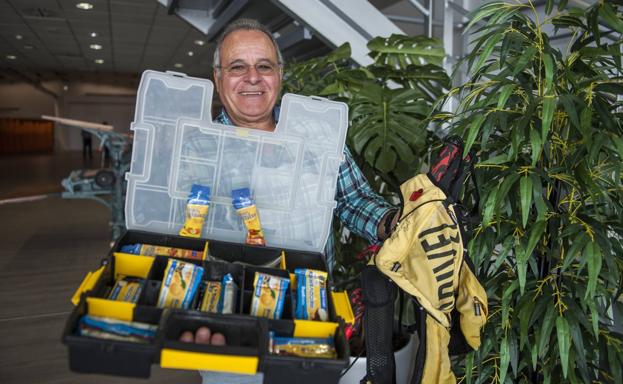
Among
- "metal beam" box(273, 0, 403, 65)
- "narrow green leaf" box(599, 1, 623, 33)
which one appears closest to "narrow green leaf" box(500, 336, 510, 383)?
"narrow green leaf" box(599, 1, 623, 33)

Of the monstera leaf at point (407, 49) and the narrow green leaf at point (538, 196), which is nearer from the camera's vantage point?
the narrow green leaf at point (538, 196)

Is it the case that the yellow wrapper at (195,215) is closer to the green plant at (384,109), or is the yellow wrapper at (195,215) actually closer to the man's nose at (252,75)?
the man's nose at (252,75)

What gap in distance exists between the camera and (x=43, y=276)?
4215 millimetres

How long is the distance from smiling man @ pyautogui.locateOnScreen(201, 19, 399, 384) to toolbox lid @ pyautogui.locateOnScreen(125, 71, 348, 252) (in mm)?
Result: 121

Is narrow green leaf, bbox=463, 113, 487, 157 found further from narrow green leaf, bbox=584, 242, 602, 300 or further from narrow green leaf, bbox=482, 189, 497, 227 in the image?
narrow green leaf, bbox=584, 242, 602, 300

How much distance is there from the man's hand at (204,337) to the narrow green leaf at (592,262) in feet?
2.83

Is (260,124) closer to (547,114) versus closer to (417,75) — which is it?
(547,114)

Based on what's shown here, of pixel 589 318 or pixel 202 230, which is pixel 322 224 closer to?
pixel 202 230

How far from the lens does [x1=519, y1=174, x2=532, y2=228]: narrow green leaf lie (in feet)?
3.94

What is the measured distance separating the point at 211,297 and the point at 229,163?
1.37 ft

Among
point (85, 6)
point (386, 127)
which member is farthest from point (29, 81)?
point (386, 127)

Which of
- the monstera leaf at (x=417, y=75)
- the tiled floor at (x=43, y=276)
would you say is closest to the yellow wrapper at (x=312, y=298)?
the monstera leaf at (x=417, y=75)

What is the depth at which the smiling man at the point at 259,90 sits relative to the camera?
1.32 meters

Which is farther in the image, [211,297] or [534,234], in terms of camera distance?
[534,234]
